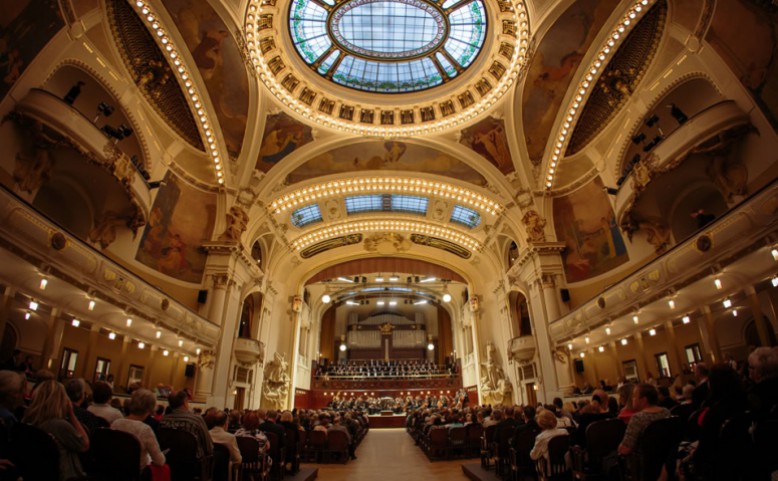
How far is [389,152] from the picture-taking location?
19.9m

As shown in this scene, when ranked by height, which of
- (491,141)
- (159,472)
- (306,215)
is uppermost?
(491,141)

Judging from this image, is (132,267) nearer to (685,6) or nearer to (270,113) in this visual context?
(270,113)

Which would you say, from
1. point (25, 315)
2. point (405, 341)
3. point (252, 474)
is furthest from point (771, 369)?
point (405, 341)

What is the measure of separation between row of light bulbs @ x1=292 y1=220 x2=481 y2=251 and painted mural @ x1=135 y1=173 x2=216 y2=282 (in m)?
7.29

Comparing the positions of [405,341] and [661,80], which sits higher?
[661,80]

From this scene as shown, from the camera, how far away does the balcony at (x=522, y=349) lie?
18281mm

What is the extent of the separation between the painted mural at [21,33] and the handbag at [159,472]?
31.1ft

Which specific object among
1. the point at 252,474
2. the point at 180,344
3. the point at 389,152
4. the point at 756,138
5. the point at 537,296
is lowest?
the point at 252,474

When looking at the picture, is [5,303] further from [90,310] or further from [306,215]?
[306,215]

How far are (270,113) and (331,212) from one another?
729 cm

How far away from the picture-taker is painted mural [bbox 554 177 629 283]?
15391 mm

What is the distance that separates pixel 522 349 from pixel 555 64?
12407 mm

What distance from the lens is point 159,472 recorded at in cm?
348

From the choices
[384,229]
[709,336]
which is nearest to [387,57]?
[384,229]
